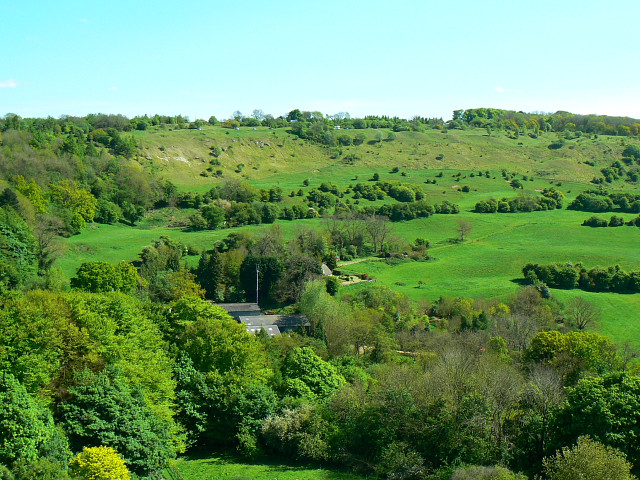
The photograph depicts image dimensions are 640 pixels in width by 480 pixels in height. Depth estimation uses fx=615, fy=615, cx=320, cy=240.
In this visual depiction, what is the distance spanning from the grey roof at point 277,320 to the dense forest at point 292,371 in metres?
1.14

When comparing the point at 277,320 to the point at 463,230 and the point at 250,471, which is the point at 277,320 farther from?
the point at 463,230

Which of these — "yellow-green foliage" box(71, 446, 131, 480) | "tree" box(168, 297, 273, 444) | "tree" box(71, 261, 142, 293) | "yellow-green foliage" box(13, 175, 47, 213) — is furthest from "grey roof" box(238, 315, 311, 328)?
"yellow-green foliage" box(13, 175, 47, 213)

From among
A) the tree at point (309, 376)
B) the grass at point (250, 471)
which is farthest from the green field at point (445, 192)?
the grass at point (250, 471)

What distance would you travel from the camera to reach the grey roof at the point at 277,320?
56938mm

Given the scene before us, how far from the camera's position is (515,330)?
53000 millimetres

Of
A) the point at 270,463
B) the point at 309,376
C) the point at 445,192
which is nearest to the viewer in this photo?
the point at 270,463

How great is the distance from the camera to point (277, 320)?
58.1 meters

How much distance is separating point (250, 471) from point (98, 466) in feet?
23.8

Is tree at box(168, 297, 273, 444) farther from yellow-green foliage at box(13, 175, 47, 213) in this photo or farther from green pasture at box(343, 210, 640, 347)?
yellow-green foliage at box(13, 175, 47, 213)

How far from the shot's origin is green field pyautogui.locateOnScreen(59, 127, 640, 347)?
2876 inches

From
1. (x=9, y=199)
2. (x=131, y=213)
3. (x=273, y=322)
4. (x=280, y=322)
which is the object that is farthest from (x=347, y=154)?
(x=273, y=322)

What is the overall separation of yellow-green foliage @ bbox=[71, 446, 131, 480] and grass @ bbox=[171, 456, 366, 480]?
175 inches

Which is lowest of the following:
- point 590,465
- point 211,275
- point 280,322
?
point 280,322

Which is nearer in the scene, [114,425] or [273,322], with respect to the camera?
[114,425]
